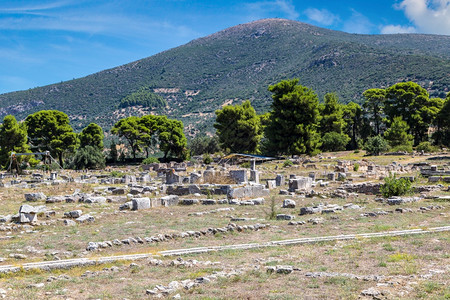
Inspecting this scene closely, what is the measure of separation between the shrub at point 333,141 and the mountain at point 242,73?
3744 cm

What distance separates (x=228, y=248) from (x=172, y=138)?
44514 millimetres

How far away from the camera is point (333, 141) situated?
48.6 m

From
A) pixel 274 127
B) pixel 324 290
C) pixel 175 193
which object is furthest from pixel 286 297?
pixel 274 127

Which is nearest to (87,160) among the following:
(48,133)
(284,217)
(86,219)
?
(48,133)

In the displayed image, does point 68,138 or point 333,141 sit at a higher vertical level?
point 68,138

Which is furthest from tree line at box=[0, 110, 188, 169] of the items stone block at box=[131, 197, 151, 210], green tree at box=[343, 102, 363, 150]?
stone block at box=[131, 197, 151, 210]

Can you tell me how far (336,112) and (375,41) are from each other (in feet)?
354

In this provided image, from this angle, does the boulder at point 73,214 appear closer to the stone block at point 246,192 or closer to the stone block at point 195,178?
the stone block at point 246,192

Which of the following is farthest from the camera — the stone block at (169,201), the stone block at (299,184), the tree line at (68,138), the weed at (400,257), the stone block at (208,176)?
the tree line at (68,138)

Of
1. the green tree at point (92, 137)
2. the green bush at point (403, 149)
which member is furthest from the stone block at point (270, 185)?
the green tree at point (92, 137)

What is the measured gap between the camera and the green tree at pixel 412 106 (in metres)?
50.0

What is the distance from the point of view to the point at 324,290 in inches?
260

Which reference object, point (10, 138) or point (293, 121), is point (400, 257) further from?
point (10, 138)

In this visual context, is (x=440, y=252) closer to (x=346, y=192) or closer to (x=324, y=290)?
(x=324, y=290)
